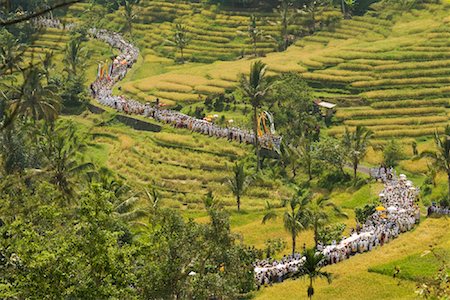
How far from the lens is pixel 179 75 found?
8369 cm

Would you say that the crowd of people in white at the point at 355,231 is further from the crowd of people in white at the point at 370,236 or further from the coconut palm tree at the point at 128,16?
the coconut palm tree at the point at 128,16

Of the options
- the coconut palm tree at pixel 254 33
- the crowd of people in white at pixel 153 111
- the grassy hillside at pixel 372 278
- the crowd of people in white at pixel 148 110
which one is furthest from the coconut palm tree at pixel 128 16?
the grassy hillside at pixel 372 278

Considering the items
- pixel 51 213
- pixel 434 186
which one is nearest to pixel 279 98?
pixel 434 186

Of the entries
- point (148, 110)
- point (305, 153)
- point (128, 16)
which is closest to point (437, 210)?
point (305, 153)

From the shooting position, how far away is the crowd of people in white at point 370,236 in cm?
3969

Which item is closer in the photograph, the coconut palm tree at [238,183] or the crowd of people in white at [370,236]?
the crowd of people in white at [370,236]

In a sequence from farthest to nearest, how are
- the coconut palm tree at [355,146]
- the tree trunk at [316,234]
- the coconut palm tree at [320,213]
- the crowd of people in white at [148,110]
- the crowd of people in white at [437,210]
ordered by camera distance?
1. the crowd of people in white at [148,110]
2. the coconut palm tree at [355,146]
3. the crowd of people in white at [437,210]
4. the coconut palm tree at [320,213]
5. the tree trunk at [316,234]

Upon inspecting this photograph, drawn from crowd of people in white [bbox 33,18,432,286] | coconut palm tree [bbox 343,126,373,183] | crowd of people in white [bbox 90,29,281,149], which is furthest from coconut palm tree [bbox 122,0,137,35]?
coconut palm tree [bbox 343,126,373,183]

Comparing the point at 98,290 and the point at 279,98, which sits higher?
the point at 98,290

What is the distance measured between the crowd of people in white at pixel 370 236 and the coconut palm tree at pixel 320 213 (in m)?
1.42

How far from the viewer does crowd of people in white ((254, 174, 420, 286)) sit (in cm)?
3969

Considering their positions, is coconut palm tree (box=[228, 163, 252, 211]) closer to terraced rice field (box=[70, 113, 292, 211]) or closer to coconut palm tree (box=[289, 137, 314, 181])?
terraced rice field (box=[70, 113, 292, 211])

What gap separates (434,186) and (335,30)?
148 feet

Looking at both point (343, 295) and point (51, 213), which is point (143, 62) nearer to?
point (343, 295)
